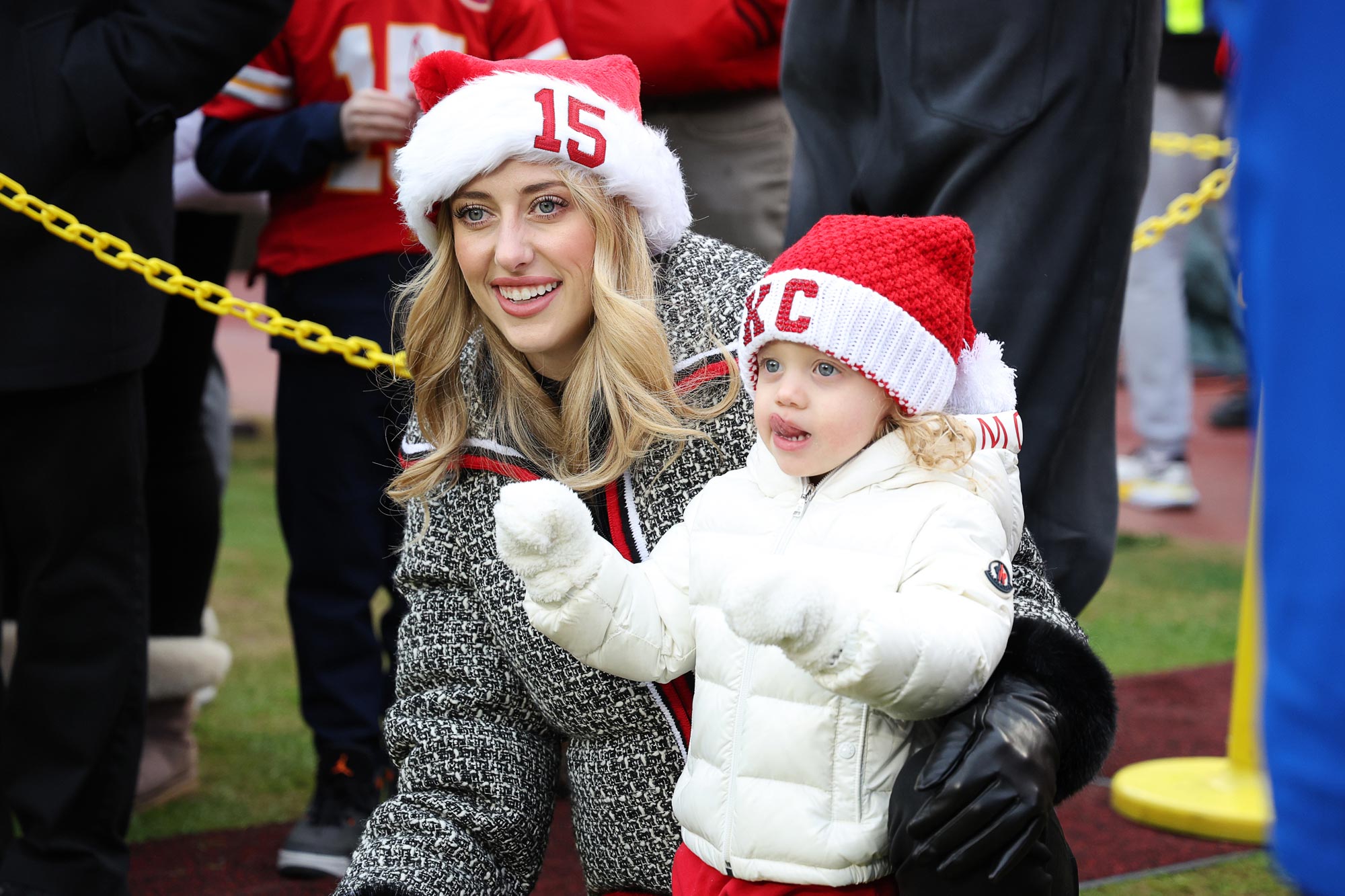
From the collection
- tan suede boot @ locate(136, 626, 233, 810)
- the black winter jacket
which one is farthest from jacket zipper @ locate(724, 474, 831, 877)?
tan suede boot @ locate(136, 626, 233, 810)

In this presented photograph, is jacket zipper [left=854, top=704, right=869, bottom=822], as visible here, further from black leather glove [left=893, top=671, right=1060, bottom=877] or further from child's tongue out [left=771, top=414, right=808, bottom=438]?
child's tongue out [left=771, top=414, right=808, bottom=438]

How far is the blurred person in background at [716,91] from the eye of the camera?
11.1 ft

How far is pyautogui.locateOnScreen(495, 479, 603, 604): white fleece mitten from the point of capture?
5.60ft

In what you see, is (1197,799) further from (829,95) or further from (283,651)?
(283,651)

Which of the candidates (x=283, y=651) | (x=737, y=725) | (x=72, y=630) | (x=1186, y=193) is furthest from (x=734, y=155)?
(x=1186, y=193)

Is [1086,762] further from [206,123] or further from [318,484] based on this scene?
[206,123]

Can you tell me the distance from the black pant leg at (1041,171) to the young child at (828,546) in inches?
24.5

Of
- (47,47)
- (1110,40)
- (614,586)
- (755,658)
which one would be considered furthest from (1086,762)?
(47,47)

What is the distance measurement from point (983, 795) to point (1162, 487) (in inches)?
197

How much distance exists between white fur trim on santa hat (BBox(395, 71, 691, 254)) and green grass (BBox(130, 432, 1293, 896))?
5.33 ft

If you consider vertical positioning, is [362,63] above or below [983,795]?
above

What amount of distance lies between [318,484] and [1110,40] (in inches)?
68.6

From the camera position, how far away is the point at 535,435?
222cm

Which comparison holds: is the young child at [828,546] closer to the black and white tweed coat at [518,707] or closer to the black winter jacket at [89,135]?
the black and white tweed coat at [518,707]
